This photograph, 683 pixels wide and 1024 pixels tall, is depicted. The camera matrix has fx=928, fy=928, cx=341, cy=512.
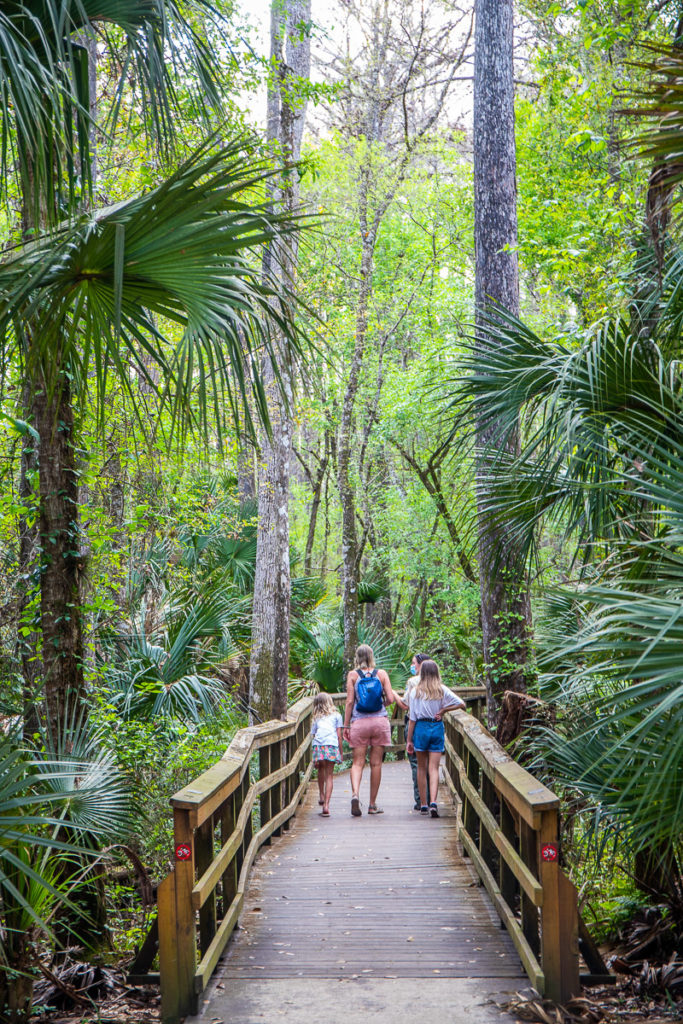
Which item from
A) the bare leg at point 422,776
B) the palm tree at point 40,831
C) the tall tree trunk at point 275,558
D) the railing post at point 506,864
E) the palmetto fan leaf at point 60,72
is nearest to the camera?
the palm tree at point 40,831

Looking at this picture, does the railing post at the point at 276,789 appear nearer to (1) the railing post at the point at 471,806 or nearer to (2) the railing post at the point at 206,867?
(1) the railing post at the point at 471,806

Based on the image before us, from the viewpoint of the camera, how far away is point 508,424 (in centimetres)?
625

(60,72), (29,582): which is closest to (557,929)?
(29,582)

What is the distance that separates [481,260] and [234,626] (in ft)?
23.7

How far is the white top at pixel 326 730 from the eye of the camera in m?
9.96

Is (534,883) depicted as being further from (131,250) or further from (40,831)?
(131,250)

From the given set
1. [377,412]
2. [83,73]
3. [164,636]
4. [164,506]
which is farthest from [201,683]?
[377,412]

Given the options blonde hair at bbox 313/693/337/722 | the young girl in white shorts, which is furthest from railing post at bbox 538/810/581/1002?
blonde hair at bbox 313/693/337/722

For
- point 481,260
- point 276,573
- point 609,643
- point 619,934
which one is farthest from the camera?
point 276,573

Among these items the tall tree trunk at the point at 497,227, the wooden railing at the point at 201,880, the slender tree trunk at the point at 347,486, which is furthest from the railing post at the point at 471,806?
the slender tree trunk at the point at 347,486

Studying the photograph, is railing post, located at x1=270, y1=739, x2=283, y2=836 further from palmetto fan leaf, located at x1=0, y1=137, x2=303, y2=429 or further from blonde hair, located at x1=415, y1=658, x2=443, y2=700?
palmetto fan leaf, located at x1=0, y1=137, x2=303, y2=429

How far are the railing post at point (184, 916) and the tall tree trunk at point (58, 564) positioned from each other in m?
1.61

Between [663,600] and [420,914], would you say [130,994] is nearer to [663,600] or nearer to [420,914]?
[420,914]

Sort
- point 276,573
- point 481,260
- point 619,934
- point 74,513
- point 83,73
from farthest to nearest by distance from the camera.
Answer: point 276,573
point 481,260
point 619,934
point 74,513
point 83,73
